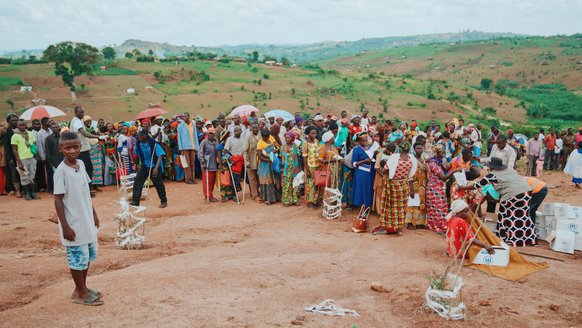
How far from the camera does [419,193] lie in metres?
8.43

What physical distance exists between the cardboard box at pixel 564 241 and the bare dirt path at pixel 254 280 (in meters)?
0.16

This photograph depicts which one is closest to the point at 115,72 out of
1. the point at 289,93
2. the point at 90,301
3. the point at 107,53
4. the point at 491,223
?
the point at 289,93

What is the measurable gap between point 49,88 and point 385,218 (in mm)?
36635

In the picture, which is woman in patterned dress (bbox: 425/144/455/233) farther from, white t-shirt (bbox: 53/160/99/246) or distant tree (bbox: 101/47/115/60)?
distant tree (bbox: 101/47/115/60)

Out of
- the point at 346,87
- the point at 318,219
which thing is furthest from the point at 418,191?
the point at 346,87

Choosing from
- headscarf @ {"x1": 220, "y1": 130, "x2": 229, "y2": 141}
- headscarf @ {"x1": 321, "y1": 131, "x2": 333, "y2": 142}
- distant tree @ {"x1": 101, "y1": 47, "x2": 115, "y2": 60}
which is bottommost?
headscarf @ {"x1": 220, "y1": 130, "x2": 229, "y2": 141}

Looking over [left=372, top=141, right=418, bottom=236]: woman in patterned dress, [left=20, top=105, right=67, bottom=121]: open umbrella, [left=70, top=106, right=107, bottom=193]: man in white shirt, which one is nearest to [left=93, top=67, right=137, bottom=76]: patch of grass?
[left=20, top=105, right=67, bottom=121]: open umbrella

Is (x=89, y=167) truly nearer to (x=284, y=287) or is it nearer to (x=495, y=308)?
(x=284, y=287)

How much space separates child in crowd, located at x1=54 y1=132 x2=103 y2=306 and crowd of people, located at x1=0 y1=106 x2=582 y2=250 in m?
4.75

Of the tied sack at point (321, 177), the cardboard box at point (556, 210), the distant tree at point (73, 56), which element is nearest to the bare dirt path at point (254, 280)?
the cardboard box at point (556, 210)

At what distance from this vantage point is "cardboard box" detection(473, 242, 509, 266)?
6.52 metres

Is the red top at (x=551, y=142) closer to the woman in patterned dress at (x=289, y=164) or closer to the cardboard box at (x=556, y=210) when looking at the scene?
the cardboard box at (x=556, y=210)

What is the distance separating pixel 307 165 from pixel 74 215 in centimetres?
566

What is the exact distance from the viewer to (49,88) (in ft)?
124
